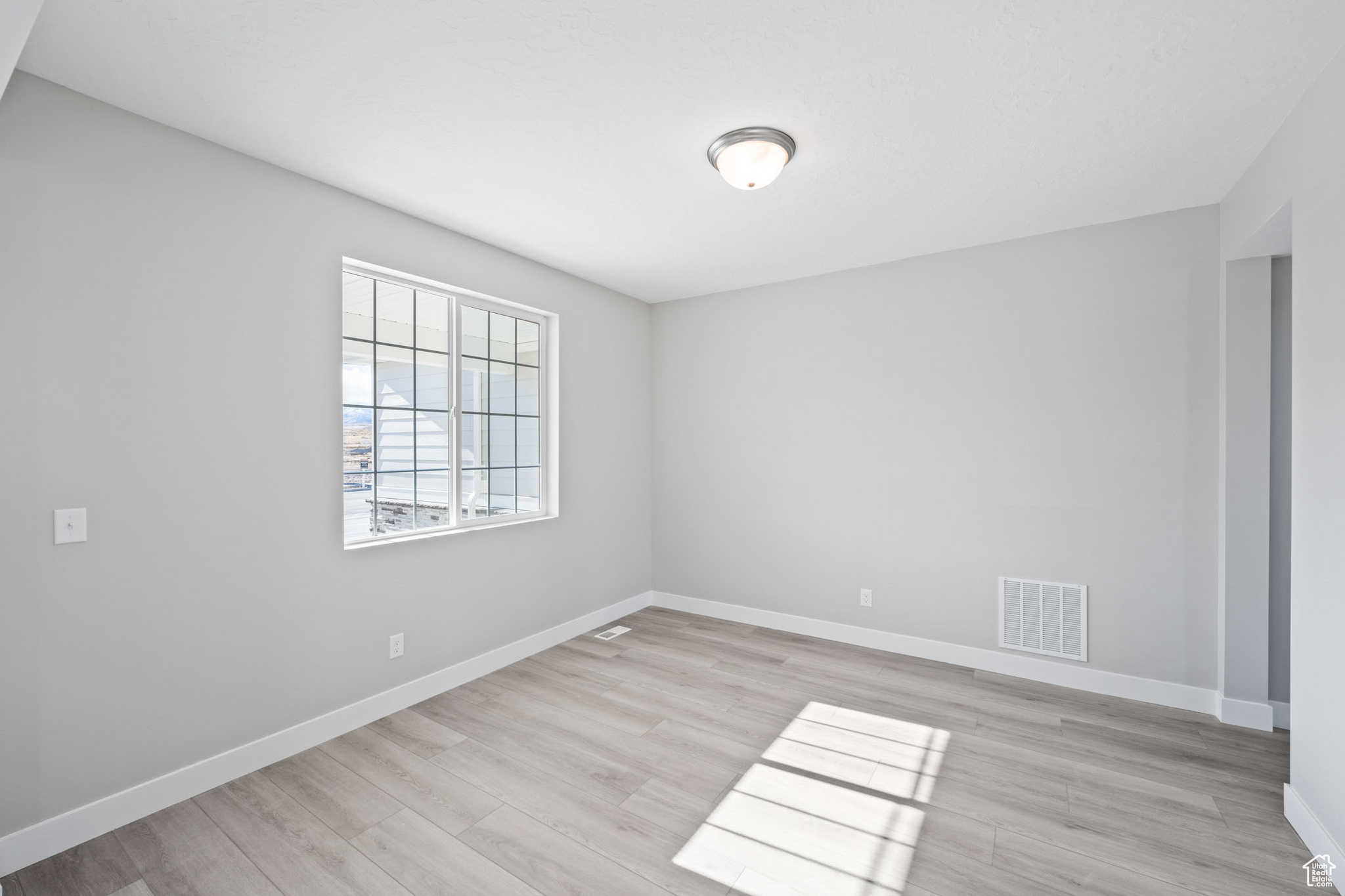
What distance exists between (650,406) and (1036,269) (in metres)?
2.93

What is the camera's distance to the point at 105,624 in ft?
6.93

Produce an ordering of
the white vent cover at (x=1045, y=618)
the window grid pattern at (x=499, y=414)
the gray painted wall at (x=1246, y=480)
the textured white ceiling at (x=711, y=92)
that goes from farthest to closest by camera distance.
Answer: the window grid pattern at (x=499, y=414) → the white vent cover at (x=1045, y=618) → the gray painted wall at (x=1246, y=480) → the textured white ceiling at (x=711, y=92)

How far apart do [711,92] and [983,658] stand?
11.5ft

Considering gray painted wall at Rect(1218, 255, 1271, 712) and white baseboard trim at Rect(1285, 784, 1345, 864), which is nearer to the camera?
white baseboard trim at Rect(1285, 784, 1345, 864)

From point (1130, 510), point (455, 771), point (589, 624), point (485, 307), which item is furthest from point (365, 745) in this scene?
point (1130, 510)

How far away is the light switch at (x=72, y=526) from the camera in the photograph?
2.02m

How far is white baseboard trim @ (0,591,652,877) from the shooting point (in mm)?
1940

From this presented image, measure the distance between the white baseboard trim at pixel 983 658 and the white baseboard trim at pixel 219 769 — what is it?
174 cm

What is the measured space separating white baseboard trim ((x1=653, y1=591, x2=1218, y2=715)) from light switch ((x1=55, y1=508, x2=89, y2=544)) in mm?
3702

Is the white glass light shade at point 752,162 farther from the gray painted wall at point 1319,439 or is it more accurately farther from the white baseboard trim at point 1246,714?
the white baseboard trim at point 1246,714

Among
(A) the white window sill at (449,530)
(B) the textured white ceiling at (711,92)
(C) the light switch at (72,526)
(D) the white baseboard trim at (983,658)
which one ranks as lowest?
(D) the white baseboard trim at (983,658)

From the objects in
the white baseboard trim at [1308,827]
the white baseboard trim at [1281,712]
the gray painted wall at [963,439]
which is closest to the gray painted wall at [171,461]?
the gray painted wall at [963,439]

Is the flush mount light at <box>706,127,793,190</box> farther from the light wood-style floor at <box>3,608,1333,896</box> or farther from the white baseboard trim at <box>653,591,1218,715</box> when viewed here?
the white baseboard trim at <box>653,591,1218,715</box>

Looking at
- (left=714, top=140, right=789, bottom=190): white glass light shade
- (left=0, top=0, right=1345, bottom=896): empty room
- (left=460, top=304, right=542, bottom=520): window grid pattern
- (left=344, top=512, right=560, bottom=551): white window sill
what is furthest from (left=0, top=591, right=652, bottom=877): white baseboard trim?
(left=714, top=140, right=789, bottom=190): white glass light shade
